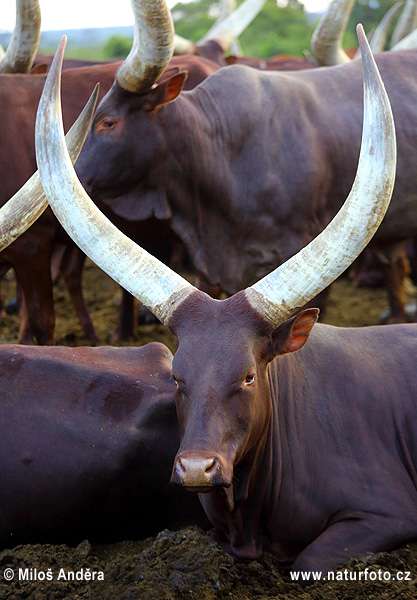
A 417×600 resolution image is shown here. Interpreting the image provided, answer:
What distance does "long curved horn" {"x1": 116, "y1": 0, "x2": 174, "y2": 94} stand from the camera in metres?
4.31

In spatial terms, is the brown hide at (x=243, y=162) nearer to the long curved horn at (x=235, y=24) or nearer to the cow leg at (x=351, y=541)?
the cow leg at (x=351, y=541)

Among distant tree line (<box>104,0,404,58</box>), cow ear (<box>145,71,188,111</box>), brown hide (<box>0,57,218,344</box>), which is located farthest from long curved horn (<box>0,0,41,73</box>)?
distant tree line (<box>104,0,404,58</box>)

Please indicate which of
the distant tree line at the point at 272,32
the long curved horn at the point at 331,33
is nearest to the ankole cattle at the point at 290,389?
the long curved horn at the point at 331,33

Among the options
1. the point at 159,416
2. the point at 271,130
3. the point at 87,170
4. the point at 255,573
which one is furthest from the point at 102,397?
the point at 271,130

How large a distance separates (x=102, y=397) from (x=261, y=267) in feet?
5.89

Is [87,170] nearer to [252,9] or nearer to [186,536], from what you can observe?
[186,536]

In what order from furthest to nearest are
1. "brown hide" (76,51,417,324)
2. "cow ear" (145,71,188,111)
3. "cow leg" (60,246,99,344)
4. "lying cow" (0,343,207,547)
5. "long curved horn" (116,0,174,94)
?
"cow leg" (60,246,99,344)
"brown hide" (76,51,417,324)
"cow ear" (145,71,188,111)
"long curved horn" (116,0,174,94)
"lying cow" (0,343,207,547)

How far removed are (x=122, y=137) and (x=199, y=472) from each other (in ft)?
8.67

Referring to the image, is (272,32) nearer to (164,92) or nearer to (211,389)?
(164,92)

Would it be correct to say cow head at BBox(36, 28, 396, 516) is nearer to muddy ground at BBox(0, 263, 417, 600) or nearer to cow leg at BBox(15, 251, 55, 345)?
muddy ground at BBox(0, 263, 417, 600)

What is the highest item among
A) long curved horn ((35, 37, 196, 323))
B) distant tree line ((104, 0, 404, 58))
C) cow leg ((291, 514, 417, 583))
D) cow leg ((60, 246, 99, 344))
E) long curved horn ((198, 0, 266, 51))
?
long curved horn ((35, 37, 196, 323))

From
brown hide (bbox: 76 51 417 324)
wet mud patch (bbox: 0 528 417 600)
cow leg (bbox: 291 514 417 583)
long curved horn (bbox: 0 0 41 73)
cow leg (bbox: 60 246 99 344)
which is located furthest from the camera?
cow leg (bbox: 60 246 99 344)

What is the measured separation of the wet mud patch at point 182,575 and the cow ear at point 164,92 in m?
2.53

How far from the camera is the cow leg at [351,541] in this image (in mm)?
2861
